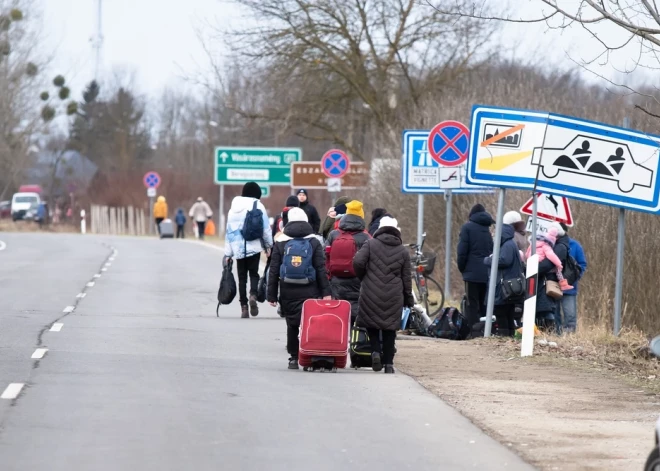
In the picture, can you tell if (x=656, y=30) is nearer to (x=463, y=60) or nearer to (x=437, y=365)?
(x=437, y=365)

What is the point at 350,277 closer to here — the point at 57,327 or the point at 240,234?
the point at 57,327

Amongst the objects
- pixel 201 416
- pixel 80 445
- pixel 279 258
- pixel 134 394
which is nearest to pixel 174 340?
pixel 279 258

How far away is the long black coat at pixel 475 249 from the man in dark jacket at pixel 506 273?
235 mm

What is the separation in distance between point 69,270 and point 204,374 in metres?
19.0

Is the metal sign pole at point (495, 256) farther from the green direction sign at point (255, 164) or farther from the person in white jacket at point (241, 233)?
the green direction sign at point (255, 164)

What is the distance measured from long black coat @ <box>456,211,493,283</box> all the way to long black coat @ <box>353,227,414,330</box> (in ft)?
15.3

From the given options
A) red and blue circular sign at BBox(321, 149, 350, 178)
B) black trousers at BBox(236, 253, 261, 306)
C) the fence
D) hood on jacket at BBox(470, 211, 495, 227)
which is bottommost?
the fence

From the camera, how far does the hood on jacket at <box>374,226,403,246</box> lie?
41.2ft

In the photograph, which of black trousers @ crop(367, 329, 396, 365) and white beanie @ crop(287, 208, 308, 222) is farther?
white beanie @ crop(287, 208, 308, 222)

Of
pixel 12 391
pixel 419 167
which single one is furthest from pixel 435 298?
pixel 12 391

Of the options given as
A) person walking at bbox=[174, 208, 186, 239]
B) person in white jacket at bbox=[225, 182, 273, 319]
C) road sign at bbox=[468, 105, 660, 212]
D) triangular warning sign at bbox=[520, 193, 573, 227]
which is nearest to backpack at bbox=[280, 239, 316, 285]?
road sign at bbox=[468, 105, 660, 212]

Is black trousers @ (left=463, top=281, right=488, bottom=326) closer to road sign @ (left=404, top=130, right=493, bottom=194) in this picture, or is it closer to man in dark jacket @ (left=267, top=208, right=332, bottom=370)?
road sign @ (left=404, top=130, right=493, bottom=194)

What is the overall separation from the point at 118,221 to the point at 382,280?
2312 inches

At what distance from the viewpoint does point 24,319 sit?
57.9 ft
